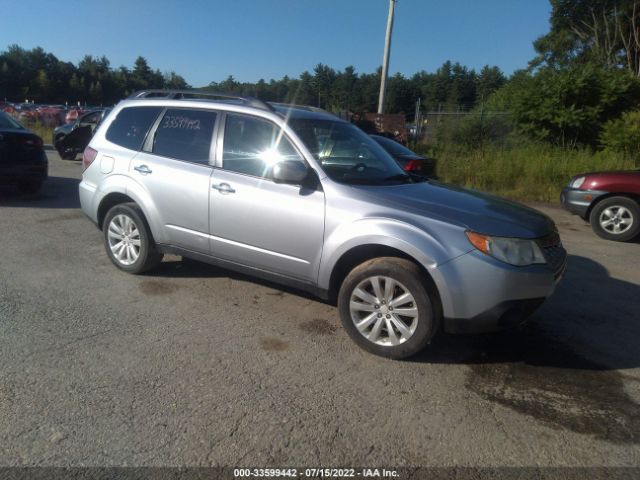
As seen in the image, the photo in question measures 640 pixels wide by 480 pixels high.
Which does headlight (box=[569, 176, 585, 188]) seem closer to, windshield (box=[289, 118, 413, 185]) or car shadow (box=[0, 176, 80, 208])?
windshield (box=[289, 118, 413, 185])

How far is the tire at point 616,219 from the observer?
7.98m

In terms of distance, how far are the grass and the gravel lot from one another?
7.96m

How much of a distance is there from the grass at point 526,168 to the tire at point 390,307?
9.79 meters

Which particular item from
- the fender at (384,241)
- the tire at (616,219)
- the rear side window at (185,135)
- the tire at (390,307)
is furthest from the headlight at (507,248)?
the tire at (616,219)

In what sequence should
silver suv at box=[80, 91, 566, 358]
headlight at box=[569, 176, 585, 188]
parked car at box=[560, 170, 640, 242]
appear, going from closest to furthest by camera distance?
1. silver suv at box=[80, 91, 566, 358]
2. parked car at box=[560, 170, 640, 242]
3. headlight at box=[569, 176, 585, 188]

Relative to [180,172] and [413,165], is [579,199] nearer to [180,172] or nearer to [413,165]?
[413,165]

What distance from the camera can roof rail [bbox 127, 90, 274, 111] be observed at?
465 centimetres

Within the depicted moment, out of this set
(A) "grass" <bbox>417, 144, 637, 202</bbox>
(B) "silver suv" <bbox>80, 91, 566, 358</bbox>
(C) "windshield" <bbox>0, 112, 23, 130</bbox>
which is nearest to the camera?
(B) "silver suv" <bbox>80, 91, 566, 358</bbox>

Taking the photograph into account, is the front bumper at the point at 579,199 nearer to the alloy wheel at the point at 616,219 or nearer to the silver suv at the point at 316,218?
the alloy wheel at the point at 616,219

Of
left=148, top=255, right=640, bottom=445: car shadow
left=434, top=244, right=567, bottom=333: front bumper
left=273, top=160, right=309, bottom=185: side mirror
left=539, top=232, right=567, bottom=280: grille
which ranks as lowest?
left=148, top=255, right=640, bottom=445: car shadow

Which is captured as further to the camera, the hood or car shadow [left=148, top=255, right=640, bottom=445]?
the hood

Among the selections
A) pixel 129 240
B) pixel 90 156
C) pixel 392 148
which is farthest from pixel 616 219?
pixel 90 156

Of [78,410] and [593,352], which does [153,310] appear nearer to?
[78,410]

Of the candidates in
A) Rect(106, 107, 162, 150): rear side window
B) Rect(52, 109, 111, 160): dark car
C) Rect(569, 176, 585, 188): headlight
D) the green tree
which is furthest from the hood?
Rect(52, 109, 111, 160): dark car
